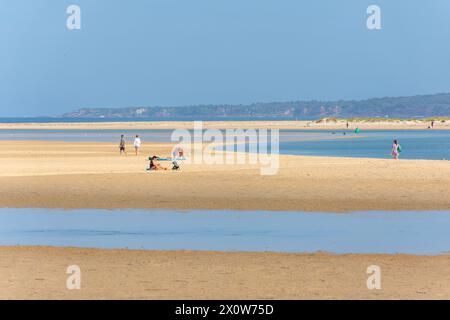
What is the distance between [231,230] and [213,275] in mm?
5110

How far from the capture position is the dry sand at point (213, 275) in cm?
1168

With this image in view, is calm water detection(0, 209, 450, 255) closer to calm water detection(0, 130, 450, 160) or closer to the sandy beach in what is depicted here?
the sandy beach

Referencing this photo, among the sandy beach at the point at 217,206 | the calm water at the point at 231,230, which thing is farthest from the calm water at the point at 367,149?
the calm water at the point at 231,230

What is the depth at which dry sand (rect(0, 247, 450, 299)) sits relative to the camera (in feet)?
38.3

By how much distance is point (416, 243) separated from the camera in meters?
16.3

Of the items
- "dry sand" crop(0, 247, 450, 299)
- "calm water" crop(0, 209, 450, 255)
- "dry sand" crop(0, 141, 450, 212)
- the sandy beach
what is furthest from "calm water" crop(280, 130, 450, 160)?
"dry sand" crop(0, 247, 450, 299)

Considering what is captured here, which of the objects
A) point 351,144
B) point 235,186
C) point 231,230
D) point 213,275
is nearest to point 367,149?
point 351,144

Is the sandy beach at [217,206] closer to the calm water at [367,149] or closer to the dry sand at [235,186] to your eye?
the dry sand at [235,186]

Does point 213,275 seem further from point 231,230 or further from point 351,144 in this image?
point 351,144

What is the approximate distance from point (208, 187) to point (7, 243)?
37.0 ft

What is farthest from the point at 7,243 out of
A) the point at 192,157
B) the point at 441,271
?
the point at 192,157

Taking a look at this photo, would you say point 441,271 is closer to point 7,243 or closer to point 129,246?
point 129,246

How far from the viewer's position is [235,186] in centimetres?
2714

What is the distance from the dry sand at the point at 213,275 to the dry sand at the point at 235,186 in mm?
7472
